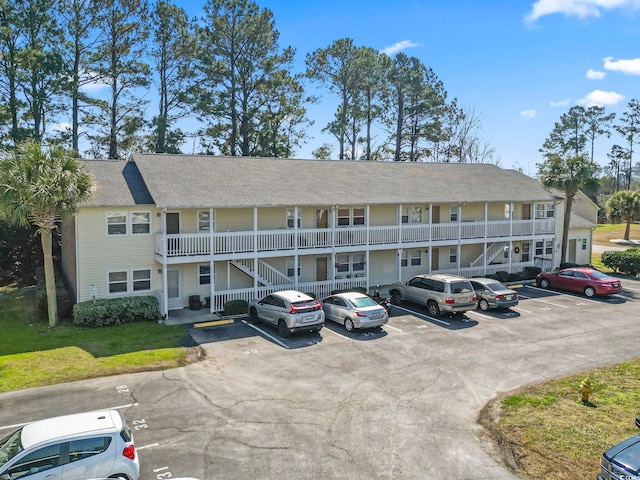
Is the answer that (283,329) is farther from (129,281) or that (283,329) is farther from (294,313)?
(129,281)

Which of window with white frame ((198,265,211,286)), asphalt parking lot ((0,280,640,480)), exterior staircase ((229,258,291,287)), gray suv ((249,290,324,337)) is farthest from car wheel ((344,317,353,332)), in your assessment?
window with white frame ((198,265,211,286))

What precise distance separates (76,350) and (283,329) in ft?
24.3

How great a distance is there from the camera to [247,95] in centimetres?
4350

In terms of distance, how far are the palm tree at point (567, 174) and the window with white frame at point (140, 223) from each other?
2607 cm

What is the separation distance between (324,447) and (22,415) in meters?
7.68

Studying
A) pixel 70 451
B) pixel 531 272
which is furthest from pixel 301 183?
pixel 70 451

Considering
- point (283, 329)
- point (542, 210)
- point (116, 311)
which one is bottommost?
point (283, 329)

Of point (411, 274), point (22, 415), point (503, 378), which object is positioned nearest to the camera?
point (22, 415)

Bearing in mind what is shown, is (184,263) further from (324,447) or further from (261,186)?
(324,447)

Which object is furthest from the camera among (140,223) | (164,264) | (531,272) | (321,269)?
(531,272)

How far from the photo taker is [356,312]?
64.6 feet

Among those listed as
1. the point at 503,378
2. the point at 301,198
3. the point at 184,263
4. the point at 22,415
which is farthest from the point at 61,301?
the point at 503,378

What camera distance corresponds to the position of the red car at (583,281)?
2634 cm

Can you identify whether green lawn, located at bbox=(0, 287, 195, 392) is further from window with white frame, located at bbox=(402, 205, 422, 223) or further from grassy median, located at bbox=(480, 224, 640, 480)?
window with white frame, located at bbox=(402, 205, 422, 223)
